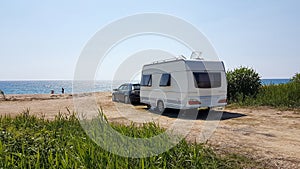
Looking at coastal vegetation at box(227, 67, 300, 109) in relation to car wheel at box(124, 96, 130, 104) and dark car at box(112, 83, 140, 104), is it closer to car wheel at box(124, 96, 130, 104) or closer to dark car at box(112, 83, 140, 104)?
dark car at box(112, 83, 140, 104)

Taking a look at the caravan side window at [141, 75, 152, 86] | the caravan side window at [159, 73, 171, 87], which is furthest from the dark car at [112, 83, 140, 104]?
the caravan side window at [159, 73, 171, 87]

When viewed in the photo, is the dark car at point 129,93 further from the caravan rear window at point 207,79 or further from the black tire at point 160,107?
the caravan rear window at point 207,79

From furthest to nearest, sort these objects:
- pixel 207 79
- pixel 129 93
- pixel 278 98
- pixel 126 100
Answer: pixel 126 100 < pixel 129 93 < pixel 278 98 < pixel 207 79

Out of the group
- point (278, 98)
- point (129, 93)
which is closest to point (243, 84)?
point (278, 98)

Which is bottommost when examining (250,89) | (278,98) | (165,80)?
(278,98)

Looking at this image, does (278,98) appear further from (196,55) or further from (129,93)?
(129,93)

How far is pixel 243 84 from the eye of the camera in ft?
48.0

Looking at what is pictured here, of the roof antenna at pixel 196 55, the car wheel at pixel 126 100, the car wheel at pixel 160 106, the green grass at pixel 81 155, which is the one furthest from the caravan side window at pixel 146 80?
the green grass at pixel 81 155

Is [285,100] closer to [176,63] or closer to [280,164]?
[176,63]

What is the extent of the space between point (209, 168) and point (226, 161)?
69 cm

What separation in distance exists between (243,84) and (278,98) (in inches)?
87.8

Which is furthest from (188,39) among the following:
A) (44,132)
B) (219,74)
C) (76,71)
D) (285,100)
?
(285,100)

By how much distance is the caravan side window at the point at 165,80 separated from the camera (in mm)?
11102

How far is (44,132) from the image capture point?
16.8 ft
